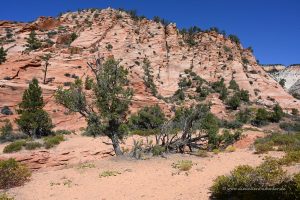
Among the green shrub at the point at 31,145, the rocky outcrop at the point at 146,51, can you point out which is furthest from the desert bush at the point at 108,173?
the rocky outcrop at the point at 146,51

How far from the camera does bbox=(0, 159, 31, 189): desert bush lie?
484 inches

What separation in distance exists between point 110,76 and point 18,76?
85.7 ft

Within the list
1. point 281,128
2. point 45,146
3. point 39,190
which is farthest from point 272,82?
point 39,190

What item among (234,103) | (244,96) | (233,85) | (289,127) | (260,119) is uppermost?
(233,85)

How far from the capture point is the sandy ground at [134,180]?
34.7 ft

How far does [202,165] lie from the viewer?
14266mm

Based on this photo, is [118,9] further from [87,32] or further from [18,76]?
[18,76]

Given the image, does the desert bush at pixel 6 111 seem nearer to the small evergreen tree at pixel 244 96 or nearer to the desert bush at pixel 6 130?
the desert bush at pixel 6 130

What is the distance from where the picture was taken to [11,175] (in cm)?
1248

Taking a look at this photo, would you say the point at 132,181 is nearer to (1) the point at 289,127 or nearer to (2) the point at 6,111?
(2) the point at 6,111

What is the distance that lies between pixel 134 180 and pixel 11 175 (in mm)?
4397

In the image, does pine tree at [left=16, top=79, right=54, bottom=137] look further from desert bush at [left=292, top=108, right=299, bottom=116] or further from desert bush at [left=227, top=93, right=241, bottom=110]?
desert bush at [left=292, top=108, right=299, bottom=116]

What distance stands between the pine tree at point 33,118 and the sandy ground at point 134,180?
14413 mm

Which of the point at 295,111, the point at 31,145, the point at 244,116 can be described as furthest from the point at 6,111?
the point at 295,111
